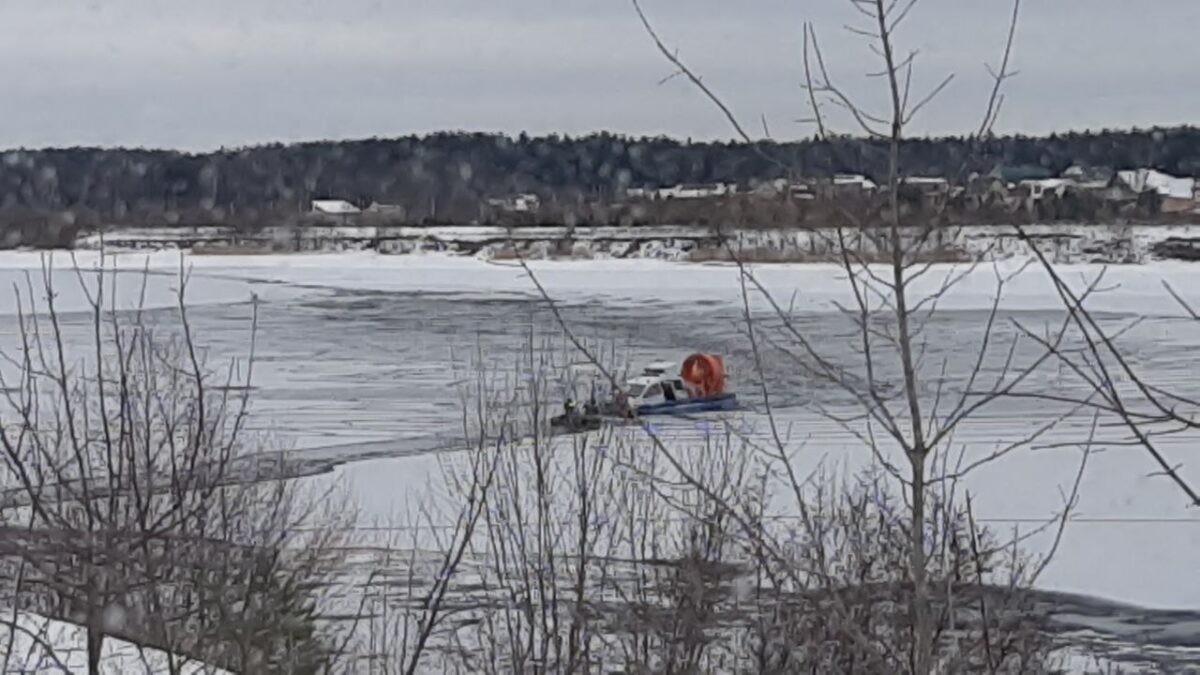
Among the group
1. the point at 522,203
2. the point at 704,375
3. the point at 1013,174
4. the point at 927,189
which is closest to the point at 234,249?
the point at 522,203

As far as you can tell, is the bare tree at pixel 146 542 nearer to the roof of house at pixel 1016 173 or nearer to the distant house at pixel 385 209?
the roof of house at pixel 1016 173

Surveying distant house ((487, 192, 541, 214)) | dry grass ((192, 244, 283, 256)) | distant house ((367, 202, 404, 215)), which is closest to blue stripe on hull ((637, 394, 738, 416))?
dry grass ((192, 244, 283, 256))

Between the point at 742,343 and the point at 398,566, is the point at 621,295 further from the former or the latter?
the point at 398,566

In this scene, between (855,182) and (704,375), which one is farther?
(704,375)

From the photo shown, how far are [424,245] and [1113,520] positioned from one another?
7100 centimetres

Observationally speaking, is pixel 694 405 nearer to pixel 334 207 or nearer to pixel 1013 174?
pixel 1013 174

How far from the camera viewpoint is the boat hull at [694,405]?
22.0 m

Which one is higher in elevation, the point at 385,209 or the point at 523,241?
the point at 385,209

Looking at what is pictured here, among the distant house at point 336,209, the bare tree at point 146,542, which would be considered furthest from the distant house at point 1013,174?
the distant house at point 336,209

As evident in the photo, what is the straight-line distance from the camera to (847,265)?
280 centimetres

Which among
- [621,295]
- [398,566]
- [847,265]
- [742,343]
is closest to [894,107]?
[847,265]

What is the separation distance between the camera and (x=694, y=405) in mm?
22328

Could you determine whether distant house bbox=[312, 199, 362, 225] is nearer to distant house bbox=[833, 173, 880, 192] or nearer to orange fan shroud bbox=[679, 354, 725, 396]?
orange fan shroud bbox=[679, 354, 725, 396]

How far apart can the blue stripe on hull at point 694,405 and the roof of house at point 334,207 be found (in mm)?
82117
